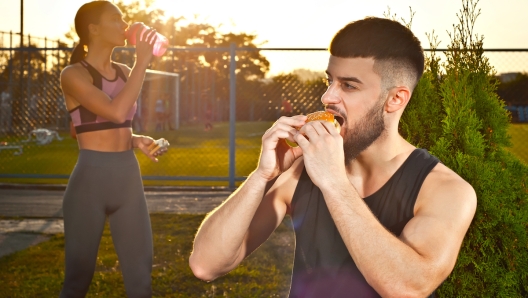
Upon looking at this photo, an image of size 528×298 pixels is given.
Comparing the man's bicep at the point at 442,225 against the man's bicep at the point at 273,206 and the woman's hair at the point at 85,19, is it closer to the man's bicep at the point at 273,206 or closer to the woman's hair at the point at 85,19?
the man's bicep at the point at 273,206

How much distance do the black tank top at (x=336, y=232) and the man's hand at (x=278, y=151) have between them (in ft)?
0.53

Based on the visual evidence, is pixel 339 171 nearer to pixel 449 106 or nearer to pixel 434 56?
pixel 449 106

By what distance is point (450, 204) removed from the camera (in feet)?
7.23

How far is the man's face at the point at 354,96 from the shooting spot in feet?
8.11

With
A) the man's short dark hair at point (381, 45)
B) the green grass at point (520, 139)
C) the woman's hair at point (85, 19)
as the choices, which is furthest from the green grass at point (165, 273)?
the green grass at point (520, 139)

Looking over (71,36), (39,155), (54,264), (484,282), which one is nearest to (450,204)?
(484,282)

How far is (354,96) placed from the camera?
2486 mm

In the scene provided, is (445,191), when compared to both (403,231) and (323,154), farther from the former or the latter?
(323,154)

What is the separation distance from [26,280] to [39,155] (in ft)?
43.6

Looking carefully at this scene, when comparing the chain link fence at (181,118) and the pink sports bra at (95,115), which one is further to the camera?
the chain link fence at (181,118)

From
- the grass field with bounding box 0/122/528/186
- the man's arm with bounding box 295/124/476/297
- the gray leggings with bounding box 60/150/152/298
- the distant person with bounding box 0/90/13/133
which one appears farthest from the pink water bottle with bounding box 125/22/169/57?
the distant person with bounding box 0/90/13/133

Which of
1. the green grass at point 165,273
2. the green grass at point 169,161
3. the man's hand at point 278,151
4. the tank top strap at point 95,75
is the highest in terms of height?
the tank top strap at point 95,75

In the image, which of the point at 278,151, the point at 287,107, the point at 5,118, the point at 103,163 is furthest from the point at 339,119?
the point at 5,118

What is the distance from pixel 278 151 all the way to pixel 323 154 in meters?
0.38
